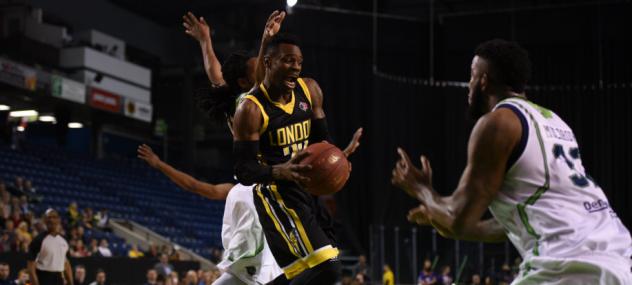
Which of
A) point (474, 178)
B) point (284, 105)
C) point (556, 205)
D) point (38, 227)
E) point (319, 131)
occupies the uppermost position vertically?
point (284, 105)

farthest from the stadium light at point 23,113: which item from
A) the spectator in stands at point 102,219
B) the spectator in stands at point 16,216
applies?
the spectator in stands at point 16,216

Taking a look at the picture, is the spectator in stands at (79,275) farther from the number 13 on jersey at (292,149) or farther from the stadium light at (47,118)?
the stadium light at (47,118)

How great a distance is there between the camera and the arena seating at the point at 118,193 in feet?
67.2

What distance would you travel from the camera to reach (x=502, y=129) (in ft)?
10.6

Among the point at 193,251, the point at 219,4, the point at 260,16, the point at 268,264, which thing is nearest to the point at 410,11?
the point at 260,16

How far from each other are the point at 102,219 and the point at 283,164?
50.0 ft

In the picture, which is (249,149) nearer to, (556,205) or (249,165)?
(249,165)

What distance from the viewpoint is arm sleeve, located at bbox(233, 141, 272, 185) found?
16.7 feet

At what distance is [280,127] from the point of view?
17.5 ft

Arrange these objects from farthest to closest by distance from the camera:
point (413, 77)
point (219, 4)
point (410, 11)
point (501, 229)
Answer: point (219, 4) < point (410, 11) < point (413, 77) < point (501, 229)

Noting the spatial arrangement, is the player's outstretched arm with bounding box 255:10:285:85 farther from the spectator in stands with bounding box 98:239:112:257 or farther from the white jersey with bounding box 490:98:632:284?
the spectator in stands with bounding box 98:239:112:257

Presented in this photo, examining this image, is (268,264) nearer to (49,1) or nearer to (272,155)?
(272,155)

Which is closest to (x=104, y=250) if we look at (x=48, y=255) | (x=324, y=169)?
(x=48, y=255)

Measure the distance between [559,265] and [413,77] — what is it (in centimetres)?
2167
